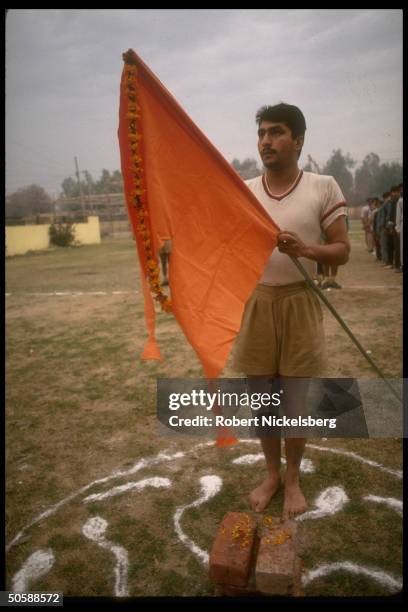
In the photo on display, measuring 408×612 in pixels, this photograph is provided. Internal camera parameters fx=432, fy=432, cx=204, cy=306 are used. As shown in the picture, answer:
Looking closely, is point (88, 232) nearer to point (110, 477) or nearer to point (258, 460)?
point (110, 477)

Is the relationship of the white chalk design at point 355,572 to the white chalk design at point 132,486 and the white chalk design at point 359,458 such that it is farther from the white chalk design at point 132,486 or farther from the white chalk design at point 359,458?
the white chalk design at point 132,486

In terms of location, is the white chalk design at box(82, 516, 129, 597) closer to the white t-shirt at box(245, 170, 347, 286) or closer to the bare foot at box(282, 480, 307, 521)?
the bare foot at box(282, 480, 307, 521)

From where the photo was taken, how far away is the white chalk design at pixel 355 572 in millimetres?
2143

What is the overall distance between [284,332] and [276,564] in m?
1.15

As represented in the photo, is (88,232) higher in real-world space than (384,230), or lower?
higher

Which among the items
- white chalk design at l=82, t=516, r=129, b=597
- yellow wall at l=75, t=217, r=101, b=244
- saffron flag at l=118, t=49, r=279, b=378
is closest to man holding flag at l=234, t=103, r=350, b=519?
saffron flag at l=118, t=49, r=279, b=378

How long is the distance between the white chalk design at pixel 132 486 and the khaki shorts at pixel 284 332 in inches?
43.9

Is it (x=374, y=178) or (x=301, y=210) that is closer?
(x=301, y=210)

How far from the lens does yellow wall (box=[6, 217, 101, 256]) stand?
24750 mm

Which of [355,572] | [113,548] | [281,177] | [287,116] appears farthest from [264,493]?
[287,116]

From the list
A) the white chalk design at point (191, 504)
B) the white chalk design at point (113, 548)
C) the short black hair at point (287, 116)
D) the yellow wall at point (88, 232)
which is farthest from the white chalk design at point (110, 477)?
the yellow wall at point (88, 232)

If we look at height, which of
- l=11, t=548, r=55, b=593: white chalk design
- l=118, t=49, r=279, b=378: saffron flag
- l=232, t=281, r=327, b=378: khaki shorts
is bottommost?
l=11, t=548, r=55, b=593: white chalk design

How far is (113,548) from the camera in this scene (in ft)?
8.11

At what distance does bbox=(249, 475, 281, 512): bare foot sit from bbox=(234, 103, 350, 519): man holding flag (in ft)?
0.07
